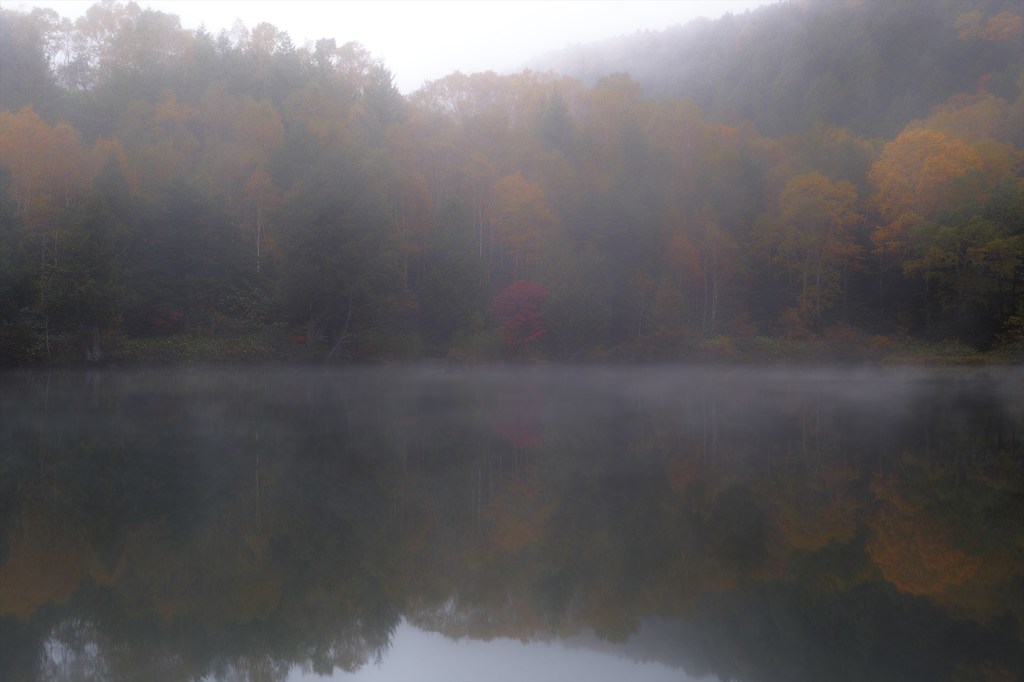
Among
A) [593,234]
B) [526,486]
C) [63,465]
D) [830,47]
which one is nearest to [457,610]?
[526,486]

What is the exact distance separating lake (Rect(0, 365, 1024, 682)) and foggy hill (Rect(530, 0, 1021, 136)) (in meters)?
61.7

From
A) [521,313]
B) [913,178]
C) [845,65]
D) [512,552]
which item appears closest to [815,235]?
[913,178]

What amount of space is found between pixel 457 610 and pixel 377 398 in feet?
54.4

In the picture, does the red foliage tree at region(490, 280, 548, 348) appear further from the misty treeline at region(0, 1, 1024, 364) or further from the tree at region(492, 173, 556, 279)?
the tree at region(492, 173, 556, 279)

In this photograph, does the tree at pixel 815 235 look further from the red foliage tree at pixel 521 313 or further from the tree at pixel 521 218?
the red foliage tree at pixel 521 313

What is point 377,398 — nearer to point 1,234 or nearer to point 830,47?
point 1,234

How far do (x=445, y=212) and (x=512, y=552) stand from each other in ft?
120

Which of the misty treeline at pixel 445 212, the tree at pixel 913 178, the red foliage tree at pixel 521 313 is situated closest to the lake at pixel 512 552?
the misty treeline at pixel 445 212

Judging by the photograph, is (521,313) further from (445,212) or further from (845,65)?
(845,65)

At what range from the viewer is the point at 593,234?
48.8 metres

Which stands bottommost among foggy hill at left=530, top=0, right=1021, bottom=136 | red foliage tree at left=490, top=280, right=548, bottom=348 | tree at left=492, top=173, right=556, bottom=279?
red foliage tree at left=490, top=280, right=548, bottom=348

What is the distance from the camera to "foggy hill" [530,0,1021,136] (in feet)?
227

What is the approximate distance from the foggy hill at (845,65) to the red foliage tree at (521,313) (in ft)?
118

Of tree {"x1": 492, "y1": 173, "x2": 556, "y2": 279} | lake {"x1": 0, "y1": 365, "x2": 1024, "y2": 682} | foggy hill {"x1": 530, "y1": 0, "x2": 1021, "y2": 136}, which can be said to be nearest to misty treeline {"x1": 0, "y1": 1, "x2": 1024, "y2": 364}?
tree {"x1": 492, "y1": 173, "x2": 556, "y2": 279}
